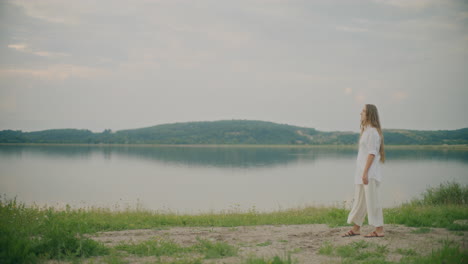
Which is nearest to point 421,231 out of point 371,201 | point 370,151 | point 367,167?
point 371,201

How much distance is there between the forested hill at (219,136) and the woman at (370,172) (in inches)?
6048

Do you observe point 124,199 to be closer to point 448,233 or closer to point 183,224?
point 183,224

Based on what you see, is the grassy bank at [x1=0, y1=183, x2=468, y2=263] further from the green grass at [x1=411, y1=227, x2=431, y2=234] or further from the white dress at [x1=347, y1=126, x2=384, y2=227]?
the white dress at [x1=347, y1=126, x2=384, y2=227]

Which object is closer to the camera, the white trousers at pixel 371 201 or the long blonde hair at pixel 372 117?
the white trousers at pixel 371 201

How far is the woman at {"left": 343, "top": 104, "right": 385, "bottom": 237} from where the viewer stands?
23.0ft

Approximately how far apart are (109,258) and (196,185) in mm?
27825

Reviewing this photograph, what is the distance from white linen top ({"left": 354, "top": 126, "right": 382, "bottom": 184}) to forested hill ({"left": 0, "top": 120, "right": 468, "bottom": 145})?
504 ft

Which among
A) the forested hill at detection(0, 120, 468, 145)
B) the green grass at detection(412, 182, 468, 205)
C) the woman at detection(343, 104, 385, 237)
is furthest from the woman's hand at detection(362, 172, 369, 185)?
the forested hill at detection(0, 120, 468, 145)

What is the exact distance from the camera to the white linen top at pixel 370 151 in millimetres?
7020

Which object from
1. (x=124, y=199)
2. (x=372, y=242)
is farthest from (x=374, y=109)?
(x=124, y=199)

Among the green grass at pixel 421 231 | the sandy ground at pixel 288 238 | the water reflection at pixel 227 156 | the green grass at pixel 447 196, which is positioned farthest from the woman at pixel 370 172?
the water reflection at pixel 227 156

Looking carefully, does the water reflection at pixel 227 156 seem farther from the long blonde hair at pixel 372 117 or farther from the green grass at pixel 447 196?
Result: the long blonde hair at pixel 372 117

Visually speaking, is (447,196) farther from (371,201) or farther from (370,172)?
(370,172)

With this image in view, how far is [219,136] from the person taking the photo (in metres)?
178
